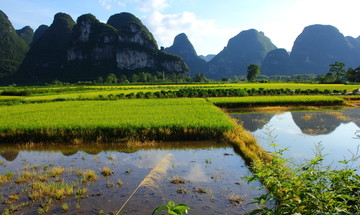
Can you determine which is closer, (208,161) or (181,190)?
(181,190)

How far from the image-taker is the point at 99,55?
134 meters

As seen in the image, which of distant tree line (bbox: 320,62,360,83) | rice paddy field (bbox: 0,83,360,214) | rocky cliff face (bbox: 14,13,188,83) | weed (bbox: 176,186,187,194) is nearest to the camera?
rice paddy field (bbox: 0,83,360,214)

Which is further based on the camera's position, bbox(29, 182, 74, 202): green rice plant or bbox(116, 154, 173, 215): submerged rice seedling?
bbox(116, 154, 173, 215): submerged rice seedling

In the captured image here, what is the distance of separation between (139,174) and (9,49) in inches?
6167

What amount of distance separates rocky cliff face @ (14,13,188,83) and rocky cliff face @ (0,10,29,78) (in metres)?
6.09

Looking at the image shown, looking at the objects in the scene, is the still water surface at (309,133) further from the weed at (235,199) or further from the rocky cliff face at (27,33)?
the rocky cliff face at (27,33)

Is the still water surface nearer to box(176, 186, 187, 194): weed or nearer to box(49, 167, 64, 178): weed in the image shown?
box(176, 186, 187, 194): weed

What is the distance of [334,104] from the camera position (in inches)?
987

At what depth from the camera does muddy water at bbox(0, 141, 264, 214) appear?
594 cm

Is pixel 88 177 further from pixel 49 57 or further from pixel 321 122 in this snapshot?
pixel 49 57

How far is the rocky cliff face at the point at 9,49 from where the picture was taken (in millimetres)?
121088

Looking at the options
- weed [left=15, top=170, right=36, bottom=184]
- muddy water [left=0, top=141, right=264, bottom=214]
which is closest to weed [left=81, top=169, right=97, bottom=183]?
muddy water [left=0, top=141, right=264, bottom=214]

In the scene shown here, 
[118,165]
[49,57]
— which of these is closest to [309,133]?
[118,165]

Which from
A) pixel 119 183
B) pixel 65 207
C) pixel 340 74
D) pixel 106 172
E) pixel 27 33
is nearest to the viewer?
pixel 65 207
